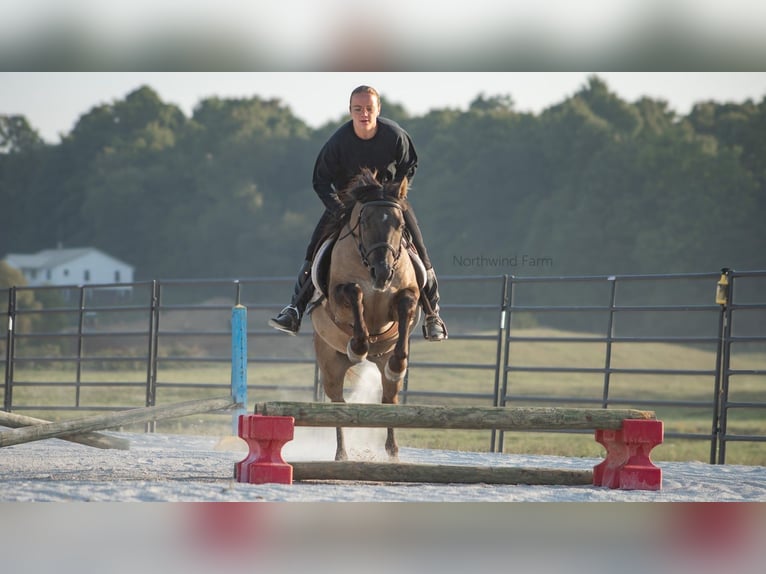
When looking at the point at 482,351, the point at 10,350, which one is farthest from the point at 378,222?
the point at 482,351

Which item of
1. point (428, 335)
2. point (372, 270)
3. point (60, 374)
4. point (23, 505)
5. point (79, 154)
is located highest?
point (79, 154)

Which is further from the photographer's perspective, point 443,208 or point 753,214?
point 443,208

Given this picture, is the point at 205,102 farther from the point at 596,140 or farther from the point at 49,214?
the point at 596,140

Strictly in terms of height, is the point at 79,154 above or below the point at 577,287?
above

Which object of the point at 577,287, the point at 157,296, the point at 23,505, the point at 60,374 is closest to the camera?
the point at 23,505

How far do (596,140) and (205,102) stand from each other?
18.7m

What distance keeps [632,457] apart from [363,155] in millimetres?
2429

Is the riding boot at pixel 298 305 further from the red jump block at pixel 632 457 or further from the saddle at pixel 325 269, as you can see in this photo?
the red jump block at pixel 632 457

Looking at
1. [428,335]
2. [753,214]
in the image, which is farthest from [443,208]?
[428,335]

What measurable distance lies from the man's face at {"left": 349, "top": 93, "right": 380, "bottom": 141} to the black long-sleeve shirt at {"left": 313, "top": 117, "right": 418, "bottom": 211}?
0.38 feet

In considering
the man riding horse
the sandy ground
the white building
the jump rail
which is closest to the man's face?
the man riding horse

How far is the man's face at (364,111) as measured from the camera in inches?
245

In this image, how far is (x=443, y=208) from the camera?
39.1 metres

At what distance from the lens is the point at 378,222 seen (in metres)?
5.95
